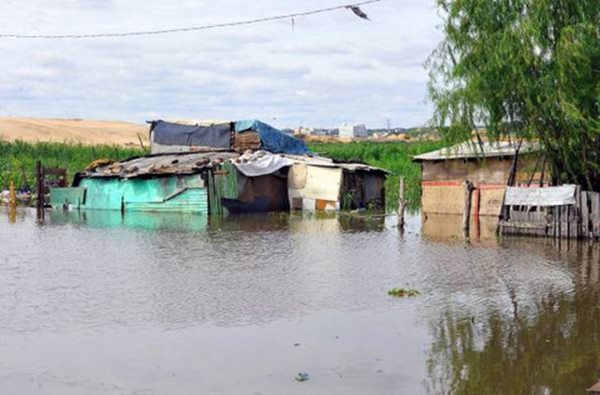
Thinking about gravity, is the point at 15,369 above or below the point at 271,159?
below

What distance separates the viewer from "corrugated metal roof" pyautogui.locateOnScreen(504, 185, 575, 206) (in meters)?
21.2

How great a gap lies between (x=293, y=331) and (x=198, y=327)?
124 cm

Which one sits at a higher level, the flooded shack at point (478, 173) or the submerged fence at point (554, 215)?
the flooded shack at point (478, 173)

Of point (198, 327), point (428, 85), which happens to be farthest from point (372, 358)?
point (428, 85)

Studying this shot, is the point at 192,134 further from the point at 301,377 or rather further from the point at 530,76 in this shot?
the point at 301,377

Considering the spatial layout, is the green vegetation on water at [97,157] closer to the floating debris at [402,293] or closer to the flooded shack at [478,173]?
the flooded shack at [478,173]

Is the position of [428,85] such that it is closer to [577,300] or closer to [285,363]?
[577,300]

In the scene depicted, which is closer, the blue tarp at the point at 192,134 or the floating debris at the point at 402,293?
the floating debris at the point at 402,293

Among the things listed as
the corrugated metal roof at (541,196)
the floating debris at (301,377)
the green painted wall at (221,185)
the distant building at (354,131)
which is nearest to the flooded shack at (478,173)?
the corrugated metal roof at (541,196)

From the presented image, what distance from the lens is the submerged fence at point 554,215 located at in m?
21.1

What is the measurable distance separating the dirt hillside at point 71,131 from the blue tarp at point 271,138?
112 ft

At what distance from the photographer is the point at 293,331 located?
11539mm

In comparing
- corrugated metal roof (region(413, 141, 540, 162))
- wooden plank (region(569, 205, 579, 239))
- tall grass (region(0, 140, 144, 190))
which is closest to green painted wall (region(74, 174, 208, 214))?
tall grass (region(0, 140, 144, 190))

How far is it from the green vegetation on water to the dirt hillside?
60.4 feet
